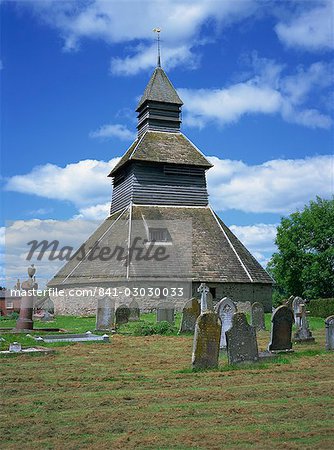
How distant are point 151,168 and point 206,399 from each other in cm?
2936

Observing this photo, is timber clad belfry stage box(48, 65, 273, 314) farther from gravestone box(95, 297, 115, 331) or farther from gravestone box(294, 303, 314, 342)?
gravestone box(294, 303, 314, 342)

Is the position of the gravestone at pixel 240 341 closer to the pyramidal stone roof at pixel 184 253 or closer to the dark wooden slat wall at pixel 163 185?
the pyramidal stone roof at pixel 184 253

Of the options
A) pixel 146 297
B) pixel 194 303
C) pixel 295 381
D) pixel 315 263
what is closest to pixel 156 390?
pixel 295 381

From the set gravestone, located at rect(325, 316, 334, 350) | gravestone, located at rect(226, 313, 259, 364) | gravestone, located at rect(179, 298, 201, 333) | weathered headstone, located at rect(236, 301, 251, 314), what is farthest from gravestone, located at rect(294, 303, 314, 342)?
weathered headstone, located at rect(236, 301, 251, 314)

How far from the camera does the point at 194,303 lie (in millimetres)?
19469

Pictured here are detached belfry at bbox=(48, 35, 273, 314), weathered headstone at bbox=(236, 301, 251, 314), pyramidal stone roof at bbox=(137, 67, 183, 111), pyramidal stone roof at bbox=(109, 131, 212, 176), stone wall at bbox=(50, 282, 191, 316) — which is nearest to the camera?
stone wall at bbox=(50, 282, 191, 316)

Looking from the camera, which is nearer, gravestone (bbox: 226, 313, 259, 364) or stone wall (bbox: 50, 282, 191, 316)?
gravestone (bbox: 226, 313, 259, 364)

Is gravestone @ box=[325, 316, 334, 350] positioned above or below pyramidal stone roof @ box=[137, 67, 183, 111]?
below

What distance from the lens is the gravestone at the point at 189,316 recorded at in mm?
18953

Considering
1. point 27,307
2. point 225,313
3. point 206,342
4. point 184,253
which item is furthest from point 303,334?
point 184,253

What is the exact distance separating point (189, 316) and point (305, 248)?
32587 mm

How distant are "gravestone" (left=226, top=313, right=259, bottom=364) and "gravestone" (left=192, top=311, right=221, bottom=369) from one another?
0.36 metres

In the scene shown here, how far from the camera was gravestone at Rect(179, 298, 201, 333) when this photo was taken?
19.0 meters

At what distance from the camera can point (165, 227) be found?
33188 millimetres
